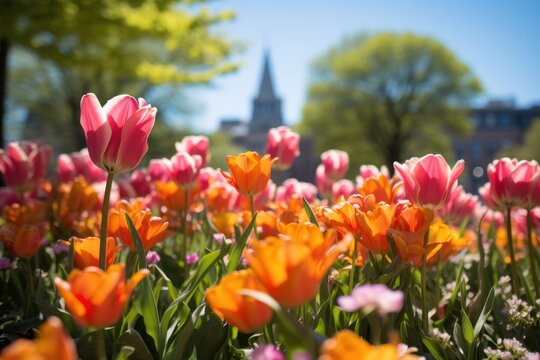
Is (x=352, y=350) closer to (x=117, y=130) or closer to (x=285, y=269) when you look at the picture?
(x=285, y=269)

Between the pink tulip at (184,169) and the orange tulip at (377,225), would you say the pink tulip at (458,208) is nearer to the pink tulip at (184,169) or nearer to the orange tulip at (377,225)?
the pink tulip at (184,169)

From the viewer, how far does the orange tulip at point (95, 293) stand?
78 cm

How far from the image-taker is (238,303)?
861mm

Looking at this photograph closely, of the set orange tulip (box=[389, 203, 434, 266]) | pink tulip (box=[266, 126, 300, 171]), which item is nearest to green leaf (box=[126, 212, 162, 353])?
orange tulip (box=[389, 203, 434, 266])

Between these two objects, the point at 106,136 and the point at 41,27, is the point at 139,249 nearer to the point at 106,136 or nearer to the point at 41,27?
the point at 106,136

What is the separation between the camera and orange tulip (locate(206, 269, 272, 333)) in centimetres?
83

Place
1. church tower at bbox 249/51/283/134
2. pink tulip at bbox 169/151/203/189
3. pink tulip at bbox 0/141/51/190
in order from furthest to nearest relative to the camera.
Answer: church tower at bbox 249/51/283/134 < pink tulip at bbox 0/141/51/190 < pink tulip at bbox 169/151/203/189

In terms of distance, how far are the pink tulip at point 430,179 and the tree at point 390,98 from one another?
24488 mm

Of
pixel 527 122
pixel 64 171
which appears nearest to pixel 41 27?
pixel 64 171

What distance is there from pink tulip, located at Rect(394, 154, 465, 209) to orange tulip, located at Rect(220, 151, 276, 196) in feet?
1.52

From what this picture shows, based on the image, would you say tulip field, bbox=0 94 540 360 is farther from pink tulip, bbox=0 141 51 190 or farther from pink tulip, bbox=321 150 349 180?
pink tulip, bbox=321 150 349 180

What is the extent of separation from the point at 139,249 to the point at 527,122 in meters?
58.0

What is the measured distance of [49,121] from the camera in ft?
77.3

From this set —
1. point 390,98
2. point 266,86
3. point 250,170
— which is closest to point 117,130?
point 250,170
